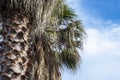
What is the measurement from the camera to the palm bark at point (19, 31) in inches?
220

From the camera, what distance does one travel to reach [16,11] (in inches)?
233

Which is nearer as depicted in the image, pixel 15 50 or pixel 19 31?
pixel 15 50

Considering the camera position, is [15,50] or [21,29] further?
[21,29]

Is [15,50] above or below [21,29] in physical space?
below

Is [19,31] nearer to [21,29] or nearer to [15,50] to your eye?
[21,29]

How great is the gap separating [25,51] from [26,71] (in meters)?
0.32

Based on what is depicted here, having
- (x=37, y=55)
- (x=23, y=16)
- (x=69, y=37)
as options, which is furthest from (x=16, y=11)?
(x=69, y=37)

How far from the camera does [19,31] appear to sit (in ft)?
19.3

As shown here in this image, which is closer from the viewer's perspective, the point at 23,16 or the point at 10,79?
the point at 10,79

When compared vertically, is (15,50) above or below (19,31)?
below

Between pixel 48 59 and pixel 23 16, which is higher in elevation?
pixel 23 16

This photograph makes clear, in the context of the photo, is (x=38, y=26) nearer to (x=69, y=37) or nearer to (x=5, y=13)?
(x=5, y=13)

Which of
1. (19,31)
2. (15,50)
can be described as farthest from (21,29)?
(15,50)

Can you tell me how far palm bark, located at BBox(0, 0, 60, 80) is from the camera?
559 centimetres
